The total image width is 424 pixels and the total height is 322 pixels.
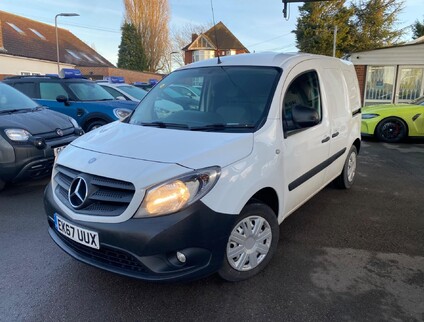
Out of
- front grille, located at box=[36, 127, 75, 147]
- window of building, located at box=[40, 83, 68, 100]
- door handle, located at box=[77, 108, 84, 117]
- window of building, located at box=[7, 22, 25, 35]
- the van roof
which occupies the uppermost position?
window of building, located at box=[7, 22, 25, 35]

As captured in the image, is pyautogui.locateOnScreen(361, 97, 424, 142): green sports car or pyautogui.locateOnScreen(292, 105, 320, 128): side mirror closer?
pyautogui.locateOnScreen(292, 105, 320, 128): side mirror

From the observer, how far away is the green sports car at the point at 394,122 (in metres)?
8.73

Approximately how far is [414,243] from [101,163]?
3114mm

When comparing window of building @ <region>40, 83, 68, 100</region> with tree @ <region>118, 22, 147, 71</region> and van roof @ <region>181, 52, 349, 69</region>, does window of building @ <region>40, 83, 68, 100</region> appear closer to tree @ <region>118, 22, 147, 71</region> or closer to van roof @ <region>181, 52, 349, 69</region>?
van roof @ <region>181, 52, 349, 69</region>

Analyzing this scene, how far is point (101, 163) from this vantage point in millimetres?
2531

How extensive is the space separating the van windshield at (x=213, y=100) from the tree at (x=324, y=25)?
22956 millimetres

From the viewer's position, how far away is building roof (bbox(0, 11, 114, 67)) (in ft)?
88.1

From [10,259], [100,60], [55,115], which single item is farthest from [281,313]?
[100,60]

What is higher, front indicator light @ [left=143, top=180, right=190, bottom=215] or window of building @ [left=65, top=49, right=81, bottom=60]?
window of building @ [left=65, top=49, right=81, bottom=60]

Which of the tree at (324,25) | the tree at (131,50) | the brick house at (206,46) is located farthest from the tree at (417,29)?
the tree at (131,50)

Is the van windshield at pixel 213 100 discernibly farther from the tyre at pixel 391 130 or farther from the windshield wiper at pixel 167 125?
the tyre at pixel 391 130

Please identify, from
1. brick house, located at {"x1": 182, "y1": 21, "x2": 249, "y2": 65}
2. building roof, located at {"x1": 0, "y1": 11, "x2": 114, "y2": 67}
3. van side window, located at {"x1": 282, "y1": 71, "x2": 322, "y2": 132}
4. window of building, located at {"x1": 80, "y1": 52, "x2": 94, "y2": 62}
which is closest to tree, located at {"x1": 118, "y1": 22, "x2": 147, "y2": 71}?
building roof, located at {"x1": 0, "y1": 11, "x2": 114, "y2": 67}

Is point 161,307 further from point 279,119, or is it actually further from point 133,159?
point 279,119

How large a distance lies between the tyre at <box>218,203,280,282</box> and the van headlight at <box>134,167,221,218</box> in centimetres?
45
